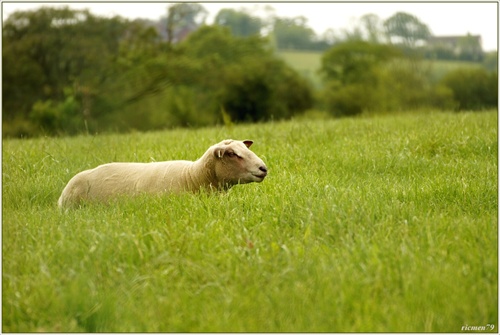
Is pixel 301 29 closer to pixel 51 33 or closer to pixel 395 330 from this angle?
pixel 51 33

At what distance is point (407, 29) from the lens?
41.1m

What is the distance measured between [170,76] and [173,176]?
1596 inches

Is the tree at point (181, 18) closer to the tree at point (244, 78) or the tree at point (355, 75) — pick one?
the tree at point (244, 78)

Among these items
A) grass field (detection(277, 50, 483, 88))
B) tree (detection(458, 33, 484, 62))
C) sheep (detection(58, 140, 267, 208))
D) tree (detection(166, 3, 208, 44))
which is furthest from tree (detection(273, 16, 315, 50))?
sheep (detection(58, 140, 267, 208))

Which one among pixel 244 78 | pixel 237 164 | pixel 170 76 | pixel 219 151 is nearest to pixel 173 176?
pixel 219 151

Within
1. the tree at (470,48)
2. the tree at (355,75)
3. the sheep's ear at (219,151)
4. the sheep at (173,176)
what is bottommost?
the tree at (355,75)

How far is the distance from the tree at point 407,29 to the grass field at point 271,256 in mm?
32271

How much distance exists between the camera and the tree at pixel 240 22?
56094 mm

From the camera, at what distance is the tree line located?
136 feet

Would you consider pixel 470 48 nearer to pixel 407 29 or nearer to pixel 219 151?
pixel 407 29

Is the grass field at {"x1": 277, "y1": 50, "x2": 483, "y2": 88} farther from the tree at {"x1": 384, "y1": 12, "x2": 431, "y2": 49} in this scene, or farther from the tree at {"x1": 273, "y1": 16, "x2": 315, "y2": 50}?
the tree at {"x1": 384, "y1": 12, "x2": 431, "y2": 49}

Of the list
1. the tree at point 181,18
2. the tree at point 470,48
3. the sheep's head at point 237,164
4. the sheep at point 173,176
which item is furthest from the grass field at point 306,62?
the sheep's head at point 237,164

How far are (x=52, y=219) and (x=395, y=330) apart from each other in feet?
13.1

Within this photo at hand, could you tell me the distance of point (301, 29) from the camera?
61.9 metres
